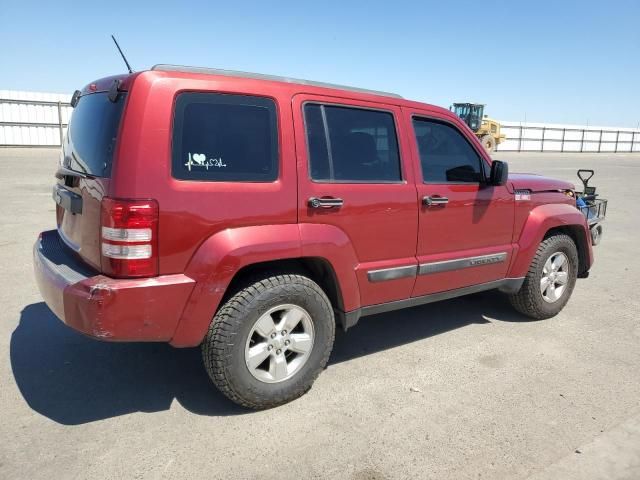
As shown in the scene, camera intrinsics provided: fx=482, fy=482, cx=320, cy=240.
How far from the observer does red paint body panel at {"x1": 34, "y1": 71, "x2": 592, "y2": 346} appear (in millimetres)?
2498

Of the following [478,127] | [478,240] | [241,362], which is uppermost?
[478,127]

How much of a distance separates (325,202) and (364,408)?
1315 millimetres

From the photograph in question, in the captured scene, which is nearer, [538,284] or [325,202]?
[325,202]

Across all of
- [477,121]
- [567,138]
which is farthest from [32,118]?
[567,138]

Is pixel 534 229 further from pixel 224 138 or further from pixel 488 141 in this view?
pixel 488 141

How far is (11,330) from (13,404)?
1273 millimetres

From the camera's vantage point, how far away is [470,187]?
3.83 metres

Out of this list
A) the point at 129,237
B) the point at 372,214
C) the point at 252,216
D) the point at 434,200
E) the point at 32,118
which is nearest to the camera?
the point at 129,237

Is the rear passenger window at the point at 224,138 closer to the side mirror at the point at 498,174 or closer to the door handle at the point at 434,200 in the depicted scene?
the door handle at the point at 434,200

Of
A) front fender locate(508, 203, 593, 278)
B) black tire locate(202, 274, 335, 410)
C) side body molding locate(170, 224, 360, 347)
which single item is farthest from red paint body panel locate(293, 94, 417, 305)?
front fender locate(508, 203, 593, 278)

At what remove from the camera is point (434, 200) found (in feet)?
11.7

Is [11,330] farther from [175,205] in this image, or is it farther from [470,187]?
[470,187]

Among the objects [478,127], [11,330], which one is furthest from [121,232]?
[478,127]

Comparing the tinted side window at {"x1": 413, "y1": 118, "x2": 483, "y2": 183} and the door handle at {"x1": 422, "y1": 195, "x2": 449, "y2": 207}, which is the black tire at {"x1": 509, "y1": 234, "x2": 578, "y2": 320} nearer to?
the tinted side window at {"x1": 413, "y1": 118, "x2": 483, "y2": 183}
